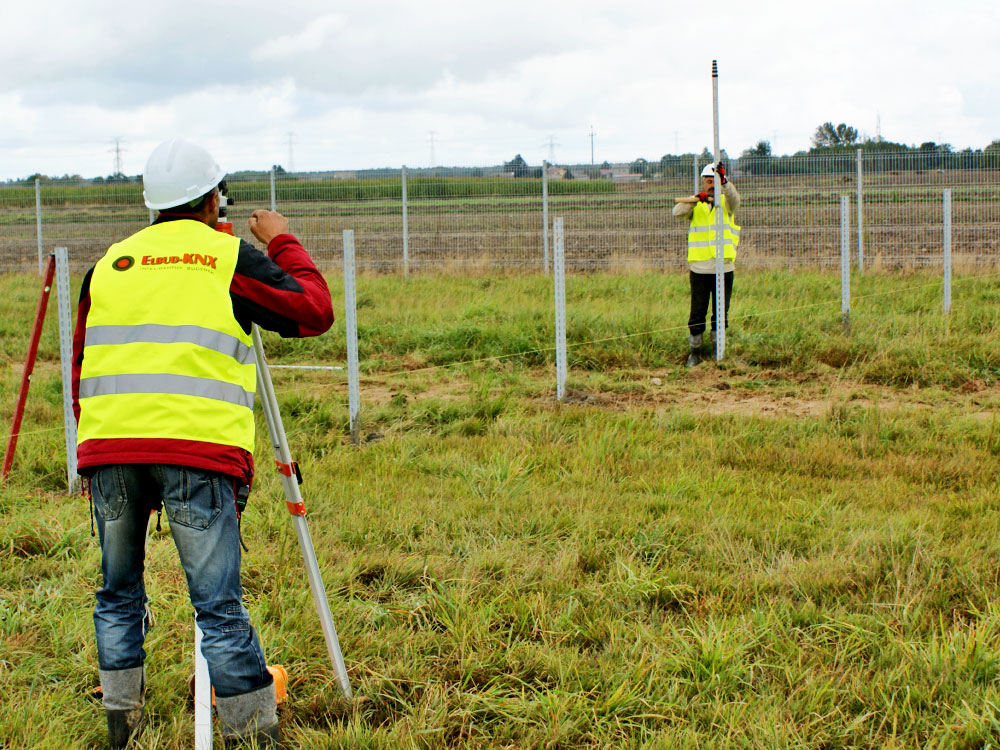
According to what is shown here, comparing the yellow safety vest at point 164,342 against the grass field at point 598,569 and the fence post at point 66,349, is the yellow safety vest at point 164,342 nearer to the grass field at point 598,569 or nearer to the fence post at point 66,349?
→ the grass field at point 598,569

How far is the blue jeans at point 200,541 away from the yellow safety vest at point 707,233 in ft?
24.4

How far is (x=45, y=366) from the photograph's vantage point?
9953 mm

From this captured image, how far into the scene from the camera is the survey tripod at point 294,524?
2871 millimetres

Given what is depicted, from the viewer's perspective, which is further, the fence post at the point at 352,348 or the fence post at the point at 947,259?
the fence post at the point at 947,259

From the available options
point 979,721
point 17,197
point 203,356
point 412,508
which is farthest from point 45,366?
point 17,197

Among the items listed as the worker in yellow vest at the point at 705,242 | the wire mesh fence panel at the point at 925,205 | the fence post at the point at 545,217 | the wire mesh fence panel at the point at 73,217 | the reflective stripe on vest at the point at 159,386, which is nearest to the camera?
the reflective stripe on vest at the point at 159,386

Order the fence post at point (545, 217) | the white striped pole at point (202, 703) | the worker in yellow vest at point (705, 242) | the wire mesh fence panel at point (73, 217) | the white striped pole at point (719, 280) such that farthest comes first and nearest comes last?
the wire mesh fence panel at point (73, 217) < the fence post at point (545, 217) < the worker in yellow vest at point (705, 242) < the white striped pole at point (719, 280) < the white striped pole at point (202, 703)

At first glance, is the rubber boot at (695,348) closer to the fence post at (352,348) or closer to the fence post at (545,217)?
the fence post at (352,348)

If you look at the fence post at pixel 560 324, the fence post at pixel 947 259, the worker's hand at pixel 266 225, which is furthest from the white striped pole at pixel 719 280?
the worker's hand at pixel 266 225

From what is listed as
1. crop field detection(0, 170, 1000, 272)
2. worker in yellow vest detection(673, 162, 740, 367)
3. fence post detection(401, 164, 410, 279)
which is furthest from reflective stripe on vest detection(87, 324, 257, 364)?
crop field detection(0, 170, 1000, 272)

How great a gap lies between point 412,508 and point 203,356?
8.42 ft

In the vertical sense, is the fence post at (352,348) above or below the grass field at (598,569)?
above

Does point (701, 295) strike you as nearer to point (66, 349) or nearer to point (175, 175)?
point (66, 349)

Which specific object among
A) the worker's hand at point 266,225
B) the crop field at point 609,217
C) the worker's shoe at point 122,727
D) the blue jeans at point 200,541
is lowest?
the worker's shoe at point 122,727
